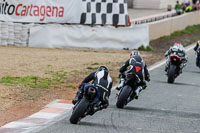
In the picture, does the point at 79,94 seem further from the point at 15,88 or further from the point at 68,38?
the point at 68,38

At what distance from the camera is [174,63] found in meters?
15.9

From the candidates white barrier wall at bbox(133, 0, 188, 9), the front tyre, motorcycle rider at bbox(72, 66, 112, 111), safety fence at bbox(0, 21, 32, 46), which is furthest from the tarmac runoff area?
white barrier wall at bbox(133, 0, 188, 9)

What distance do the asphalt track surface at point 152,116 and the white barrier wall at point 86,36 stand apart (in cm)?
703

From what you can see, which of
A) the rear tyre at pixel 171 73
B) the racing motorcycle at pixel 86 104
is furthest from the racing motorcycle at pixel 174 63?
the racing motorcycle at pixel 86 104

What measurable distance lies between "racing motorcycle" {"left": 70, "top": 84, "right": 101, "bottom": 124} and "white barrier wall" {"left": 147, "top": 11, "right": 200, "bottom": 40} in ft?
57.4

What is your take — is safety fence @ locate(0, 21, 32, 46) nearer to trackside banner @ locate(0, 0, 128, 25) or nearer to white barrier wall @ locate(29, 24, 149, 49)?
white barrier wall @ locate(29, 24, 149, 49)

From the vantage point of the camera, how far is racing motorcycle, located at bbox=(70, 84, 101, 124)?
935cm

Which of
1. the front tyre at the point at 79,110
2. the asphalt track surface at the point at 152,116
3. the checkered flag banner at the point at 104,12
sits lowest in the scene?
the asphalt track surface at the point at 152,116

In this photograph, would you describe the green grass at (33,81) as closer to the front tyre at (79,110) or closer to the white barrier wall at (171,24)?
the front tyre at (79,110)

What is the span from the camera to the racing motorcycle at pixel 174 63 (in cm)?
1575

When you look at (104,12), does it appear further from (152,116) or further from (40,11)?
(152,116)

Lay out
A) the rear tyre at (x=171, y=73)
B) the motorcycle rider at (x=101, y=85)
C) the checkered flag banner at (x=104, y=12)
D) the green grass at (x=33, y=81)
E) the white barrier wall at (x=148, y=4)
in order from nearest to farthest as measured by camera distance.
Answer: the motorcycle rider at (x=101, y=85) → the green grass at (x=33, y=81) → the rear tyre at (x=171, y=73) → the checkered flag banner at (x=104, y=12) → the white barrier wall at (x=148, y=4)

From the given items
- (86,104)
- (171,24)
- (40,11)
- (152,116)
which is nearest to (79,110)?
(86,104)

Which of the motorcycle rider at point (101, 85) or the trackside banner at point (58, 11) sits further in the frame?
the trackside banner at point (58, 11)
